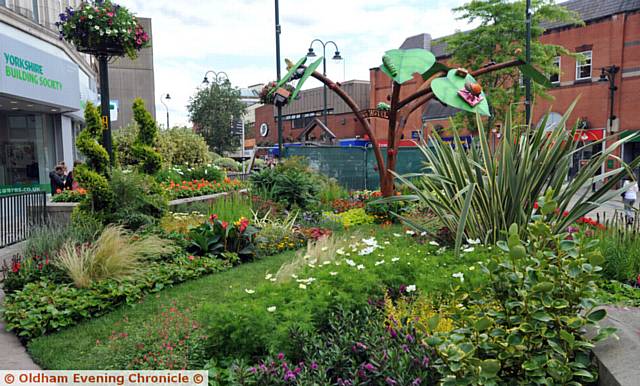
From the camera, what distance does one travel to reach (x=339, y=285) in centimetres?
376

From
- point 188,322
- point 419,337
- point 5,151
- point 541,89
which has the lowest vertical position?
point 188,322

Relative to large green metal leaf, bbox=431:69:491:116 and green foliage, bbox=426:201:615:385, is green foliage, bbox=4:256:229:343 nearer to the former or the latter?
green foliage, bbox=426:201:615:385

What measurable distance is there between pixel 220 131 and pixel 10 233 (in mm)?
34588

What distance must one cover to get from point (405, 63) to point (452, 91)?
1.22m

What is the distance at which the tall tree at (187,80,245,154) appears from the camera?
4225cm

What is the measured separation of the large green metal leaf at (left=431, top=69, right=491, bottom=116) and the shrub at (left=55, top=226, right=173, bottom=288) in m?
5.06

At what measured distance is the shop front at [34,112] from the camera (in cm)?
1411

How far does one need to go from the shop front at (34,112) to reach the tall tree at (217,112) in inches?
864

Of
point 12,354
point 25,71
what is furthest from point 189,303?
point 25,71

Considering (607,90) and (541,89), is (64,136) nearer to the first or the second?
(541,89)

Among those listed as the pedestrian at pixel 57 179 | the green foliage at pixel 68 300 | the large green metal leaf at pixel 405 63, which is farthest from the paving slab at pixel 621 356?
the pedestrian at pixel 57 179

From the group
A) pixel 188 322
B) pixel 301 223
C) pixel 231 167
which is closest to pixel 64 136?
pixel 231 167

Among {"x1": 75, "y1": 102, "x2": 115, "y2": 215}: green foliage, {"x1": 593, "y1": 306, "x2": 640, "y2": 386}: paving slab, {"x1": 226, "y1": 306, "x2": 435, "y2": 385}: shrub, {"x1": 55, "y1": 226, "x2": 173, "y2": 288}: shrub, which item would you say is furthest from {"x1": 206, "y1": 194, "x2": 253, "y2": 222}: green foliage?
{"x1": 593, "y1": 306, "x2": 640, "y2": 386}: paving slab

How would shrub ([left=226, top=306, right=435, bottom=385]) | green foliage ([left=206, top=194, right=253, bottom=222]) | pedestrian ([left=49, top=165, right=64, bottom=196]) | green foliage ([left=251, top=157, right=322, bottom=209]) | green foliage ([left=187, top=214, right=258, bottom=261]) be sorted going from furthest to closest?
pedestrian ([left=49, top=165, right=64, bottom=196]) → green foliage ([left=251, top=157, right=322, bottom=209]) → green foliage ([left=206, top=194, right=253, bottom=222]) → green foliage ([left=187, top=214, right=258, bottom=261]) → shrub ([left=226, top=306, right=435, bottom=385])
